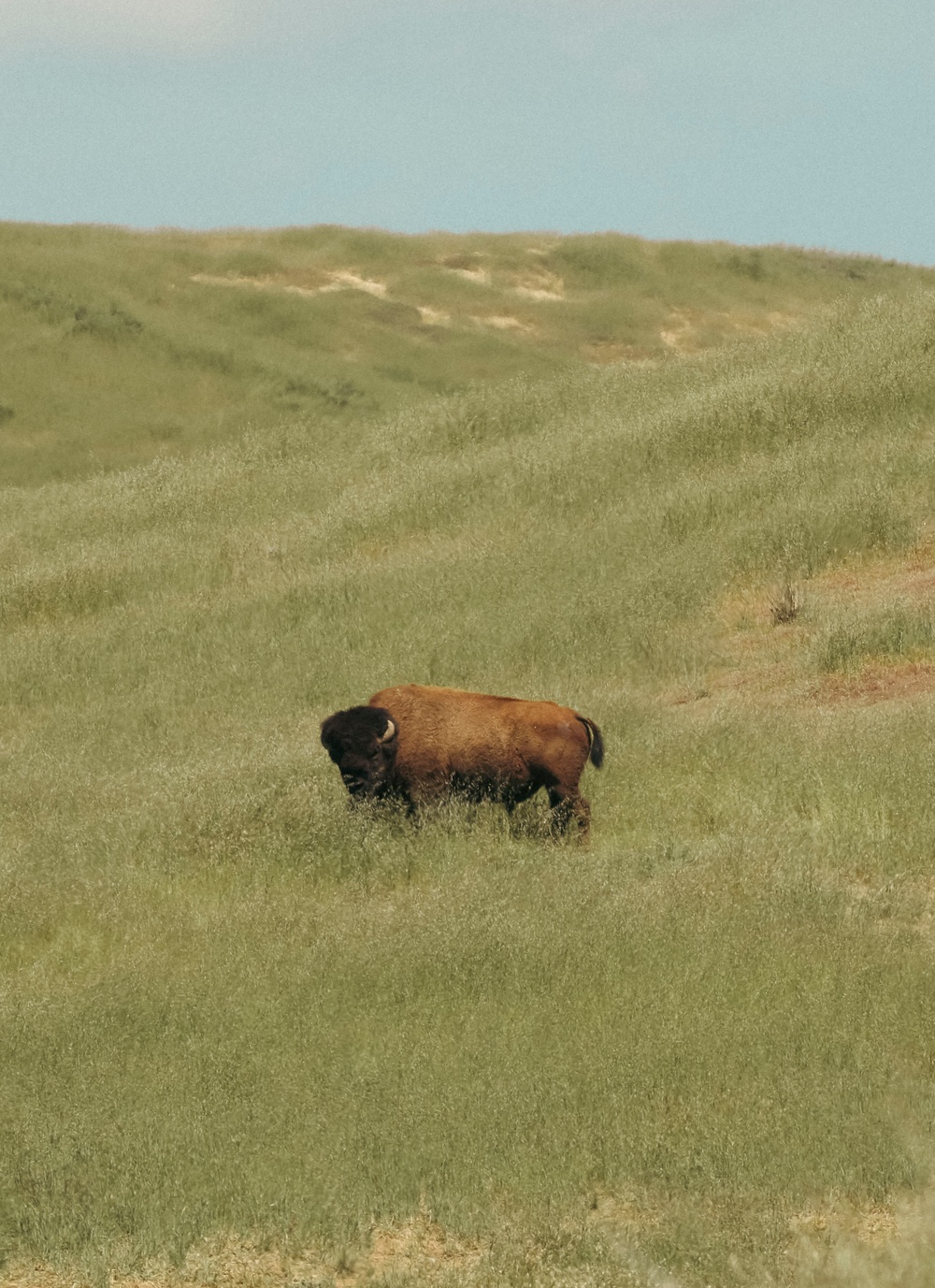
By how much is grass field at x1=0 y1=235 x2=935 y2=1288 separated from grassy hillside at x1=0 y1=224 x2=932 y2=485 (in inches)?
342

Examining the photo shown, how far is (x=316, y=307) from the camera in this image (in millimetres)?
36000

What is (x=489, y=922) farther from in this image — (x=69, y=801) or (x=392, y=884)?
(x=69, y=801)

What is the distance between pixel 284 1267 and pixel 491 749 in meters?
5.97

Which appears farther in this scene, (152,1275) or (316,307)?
(316,307)

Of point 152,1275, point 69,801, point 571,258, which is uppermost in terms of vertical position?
point 571,258

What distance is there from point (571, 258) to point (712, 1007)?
3520 centimetres

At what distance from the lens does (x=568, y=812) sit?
11680mm

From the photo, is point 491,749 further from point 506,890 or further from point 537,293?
point 537,293

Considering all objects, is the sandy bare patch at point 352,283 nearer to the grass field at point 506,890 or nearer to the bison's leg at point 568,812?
the grass field at point 506,890

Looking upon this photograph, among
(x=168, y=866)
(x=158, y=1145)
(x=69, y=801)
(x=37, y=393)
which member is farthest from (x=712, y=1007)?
(x=37, y=393)

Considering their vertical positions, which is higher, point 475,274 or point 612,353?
point 475,274

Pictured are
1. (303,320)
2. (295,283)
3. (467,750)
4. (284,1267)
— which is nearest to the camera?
(284,1267)

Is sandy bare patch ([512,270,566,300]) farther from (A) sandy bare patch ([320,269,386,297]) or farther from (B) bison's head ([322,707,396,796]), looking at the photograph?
(B) bison's head ([322,707,396,796])

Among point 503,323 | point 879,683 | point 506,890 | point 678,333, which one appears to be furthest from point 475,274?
point 506,890
